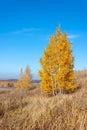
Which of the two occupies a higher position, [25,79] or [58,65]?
[25,79]

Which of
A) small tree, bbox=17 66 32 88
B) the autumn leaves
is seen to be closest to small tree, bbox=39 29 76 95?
the autumn leaves

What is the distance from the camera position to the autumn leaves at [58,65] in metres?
28.8

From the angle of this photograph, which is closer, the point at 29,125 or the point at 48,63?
the point at 29,125

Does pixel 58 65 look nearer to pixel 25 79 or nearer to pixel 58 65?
pixel 58 65

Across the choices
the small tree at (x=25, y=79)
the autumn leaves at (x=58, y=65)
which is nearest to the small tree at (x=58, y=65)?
the autumn leaves at (x=58, y=65)

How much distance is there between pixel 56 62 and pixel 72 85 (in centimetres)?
309

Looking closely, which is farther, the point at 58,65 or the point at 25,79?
the point at 25,79

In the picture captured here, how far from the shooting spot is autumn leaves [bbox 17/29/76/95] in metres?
28.8

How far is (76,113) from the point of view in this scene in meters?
6.44

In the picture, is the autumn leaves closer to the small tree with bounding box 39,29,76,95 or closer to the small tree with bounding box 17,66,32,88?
the small tree with bounding box 39,29,76,95

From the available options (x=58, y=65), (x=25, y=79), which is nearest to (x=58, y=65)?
(x=58, y=65)

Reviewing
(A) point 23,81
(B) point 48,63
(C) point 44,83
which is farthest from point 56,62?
(A) point 23,81

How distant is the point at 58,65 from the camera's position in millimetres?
29250

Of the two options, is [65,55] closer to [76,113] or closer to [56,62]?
[56,62]
